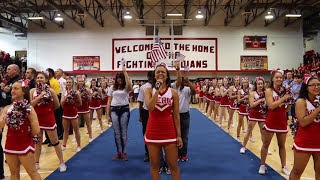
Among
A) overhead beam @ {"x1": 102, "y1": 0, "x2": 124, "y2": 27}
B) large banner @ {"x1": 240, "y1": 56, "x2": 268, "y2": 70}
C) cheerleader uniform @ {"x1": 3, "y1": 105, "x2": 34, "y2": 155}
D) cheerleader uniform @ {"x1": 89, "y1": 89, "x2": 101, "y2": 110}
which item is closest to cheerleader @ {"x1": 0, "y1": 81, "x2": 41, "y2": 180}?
cheerleader uniform @ {"x1": 3, "y1": 105, "x2": 34, "y2": 155}

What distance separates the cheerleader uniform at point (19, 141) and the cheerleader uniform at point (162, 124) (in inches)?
51.2

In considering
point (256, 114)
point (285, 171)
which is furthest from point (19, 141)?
point (256, 114)

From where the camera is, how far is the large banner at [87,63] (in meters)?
19.8

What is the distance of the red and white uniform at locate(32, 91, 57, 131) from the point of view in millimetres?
4160

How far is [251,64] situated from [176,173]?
719 inches

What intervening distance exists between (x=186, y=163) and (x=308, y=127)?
2467 mm

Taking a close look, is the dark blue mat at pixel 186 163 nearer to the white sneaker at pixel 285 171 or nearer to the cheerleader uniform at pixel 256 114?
the white sneaker at pixel 285 171

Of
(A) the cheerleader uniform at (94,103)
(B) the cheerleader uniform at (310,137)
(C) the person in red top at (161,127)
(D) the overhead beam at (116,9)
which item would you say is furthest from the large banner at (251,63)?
(C) the person in red top at (161,127)

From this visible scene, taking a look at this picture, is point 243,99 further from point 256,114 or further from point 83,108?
point 83,108

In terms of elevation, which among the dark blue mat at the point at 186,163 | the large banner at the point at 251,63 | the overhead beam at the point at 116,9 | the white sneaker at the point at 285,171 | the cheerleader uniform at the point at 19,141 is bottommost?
the dark blue mat at the point at 186,163

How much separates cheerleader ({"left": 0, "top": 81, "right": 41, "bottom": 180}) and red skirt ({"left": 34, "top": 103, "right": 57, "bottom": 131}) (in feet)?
4.09

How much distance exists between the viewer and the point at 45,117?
13.8ft

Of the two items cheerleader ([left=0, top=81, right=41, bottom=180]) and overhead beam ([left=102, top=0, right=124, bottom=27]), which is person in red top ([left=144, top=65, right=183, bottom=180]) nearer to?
cheerleader ([left=0, top=81, right=41, bottom=180])

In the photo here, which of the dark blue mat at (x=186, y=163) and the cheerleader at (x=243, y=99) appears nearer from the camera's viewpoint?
the dark blue mat at (x=186, y=163)
